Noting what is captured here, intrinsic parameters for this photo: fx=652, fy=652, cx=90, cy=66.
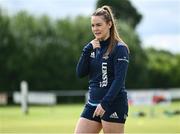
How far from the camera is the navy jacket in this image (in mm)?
7051

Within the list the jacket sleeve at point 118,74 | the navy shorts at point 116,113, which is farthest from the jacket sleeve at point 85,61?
the navy shorts at point 116,113

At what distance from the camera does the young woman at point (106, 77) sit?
7152 millimetres

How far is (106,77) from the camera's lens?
7199 mm

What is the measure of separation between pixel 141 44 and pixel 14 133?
5876cm

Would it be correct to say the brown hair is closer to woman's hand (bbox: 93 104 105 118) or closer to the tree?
woman's hand (bbox: 93 104 105 118)

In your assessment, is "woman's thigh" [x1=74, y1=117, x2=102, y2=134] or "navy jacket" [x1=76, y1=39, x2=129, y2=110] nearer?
"navy jacket" [x1=76, y1=39, x2=129, y2=110]

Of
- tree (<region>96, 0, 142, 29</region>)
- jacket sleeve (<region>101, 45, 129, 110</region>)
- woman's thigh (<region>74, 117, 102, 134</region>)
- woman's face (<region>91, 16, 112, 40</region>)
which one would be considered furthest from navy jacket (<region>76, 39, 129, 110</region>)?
tree (<region>96, 0, 142, 29</region>)

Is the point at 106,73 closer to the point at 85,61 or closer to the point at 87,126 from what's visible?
the point at 85,61

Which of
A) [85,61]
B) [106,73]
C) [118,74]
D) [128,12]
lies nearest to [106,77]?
[106,73]

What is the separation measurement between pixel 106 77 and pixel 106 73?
0.04m

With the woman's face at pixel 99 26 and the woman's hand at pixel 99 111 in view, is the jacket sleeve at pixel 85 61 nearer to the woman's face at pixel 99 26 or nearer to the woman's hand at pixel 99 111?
the woman's face at pixel 99 26

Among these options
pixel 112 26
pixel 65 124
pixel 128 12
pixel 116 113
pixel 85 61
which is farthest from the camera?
pixel 128 12

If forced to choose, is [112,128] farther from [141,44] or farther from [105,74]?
[141,44]

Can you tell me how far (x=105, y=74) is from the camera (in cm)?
720
